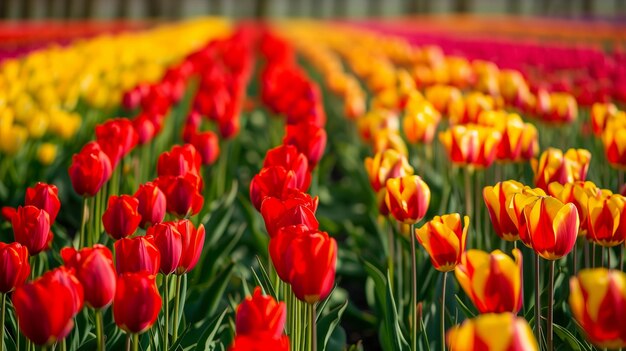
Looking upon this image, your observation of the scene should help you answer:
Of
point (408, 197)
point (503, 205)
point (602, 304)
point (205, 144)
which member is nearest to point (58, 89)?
point (205, 144)

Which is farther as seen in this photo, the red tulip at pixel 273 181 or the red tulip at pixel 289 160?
the red tulip at pixel 289 160

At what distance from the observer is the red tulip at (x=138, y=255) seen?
131cm

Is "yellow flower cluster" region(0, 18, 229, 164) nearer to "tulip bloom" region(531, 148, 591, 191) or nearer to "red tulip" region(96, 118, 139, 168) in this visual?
"red tulip" region(96, 118, 139, 168)

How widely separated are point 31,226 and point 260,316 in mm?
611

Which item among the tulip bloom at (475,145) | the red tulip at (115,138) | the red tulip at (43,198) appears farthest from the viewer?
the tulip bloom at (475,145)

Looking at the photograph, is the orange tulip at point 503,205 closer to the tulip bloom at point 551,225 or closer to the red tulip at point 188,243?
the tulip bloom at point 551,225

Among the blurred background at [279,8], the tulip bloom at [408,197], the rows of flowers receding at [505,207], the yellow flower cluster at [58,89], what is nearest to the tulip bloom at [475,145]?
the rows of flowers receding at [505,207]

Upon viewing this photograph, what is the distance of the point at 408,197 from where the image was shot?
1.73 m

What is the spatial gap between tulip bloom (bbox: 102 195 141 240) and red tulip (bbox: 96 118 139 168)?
518mm

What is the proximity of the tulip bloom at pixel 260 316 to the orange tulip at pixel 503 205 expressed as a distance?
1.92ft

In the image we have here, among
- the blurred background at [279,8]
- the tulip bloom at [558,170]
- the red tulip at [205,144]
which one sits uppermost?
the tulip bloom at [558,170]

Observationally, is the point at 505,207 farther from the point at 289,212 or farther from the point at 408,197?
the point at 289,212

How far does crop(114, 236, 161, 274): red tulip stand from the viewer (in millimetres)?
1310

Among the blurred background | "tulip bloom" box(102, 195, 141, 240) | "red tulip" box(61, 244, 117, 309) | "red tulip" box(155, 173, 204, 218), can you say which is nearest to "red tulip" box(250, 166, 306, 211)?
"red tulip" box(155, 173, 204, 218)
